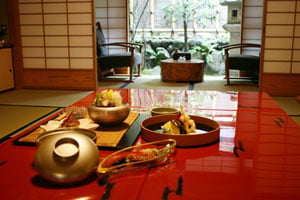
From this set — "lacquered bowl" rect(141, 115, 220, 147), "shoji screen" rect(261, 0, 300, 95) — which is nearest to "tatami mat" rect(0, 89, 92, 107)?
"shoji screen" rect(261, 0, 300, 95)

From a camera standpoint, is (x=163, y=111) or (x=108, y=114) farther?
(x=163, y=111)

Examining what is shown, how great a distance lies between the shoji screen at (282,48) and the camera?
4.87 meters

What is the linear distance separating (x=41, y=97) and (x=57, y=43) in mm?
1017

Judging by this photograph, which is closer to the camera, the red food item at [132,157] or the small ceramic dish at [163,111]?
the red food item at [132,157]

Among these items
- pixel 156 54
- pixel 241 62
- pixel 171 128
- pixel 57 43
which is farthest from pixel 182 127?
pixel 156 54

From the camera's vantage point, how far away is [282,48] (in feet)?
16.2

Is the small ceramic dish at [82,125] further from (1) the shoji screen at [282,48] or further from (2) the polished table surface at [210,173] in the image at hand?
(1) the shoji screen at [282,48]

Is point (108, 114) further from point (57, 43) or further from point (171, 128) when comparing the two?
point (57, 43)

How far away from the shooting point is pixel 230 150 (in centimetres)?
133

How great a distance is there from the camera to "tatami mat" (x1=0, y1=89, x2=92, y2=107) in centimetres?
441

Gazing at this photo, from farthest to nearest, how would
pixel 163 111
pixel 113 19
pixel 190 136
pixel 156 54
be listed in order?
pixel 156 54 → pixel 113 19 → pixel 163 111 → pixel 190 136

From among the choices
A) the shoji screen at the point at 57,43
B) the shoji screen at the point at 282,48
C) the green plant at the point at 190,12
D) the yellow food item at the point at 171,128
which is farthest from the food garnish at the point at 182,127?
the green plant at the point at 190,12

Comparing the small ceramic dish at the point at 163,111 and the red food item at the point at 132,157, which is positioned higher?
the small ceramic dish at the point at 163,111

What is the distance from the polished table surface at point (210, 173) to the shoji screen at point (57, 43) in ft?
12.9
